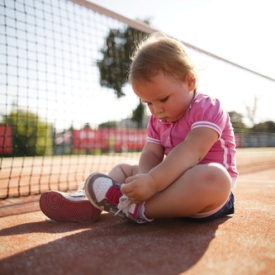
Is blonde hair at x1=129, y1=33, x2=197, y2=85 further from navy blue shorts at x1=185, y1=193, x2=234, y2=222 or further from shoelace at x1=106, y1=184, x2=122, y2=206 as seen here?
navy blue shorts at x1=185, y1=193, x2=234, y2=222

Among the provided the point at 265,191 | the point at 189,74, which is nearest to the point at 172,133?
the point at 189,74

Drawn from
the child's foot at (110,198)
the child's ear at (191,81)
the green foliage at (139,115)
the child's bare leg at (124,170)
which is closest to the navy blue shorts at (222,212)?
the child's foot at (110,198)

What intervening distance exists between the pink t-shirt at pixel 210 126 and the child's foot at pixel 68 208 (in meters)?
0.42

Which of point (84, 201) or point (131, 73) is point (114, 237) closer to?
point (84, 201)

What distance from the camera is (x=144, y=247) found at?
2.60 feet

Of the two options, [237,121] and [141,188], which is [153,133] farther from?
[237,121]

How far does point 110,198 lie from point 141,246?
0.85 ft

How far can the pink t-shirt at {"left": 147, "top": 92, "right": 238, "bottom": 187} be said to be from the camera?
109cm

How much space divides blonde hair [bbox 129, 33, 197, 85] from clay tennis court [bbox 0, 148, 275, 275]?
546mm

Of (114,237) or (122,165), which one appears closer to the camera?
(114,237)

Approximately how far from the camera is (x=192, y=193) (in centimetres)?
95

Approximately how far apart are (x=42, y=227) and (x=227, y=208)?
2.34ft

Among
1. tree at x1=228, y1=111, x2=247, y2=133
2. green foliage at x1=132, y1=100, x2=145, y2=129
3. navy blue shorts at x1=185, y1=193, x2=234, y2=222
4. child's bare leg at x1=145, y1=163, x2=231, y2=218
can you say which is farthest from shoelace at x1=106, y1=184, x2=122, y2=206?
green foliage at x1=132, y1=100, x2=145, y2=129

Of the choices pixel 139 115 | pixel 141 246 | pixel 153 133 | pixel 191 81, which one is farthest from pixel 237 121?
pixel 139 115
